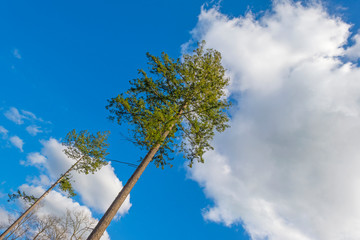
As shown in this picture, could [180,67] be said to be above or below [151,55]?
above

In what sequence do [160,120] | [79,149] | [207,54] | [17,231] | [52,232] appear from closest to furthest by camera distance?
[160,120]
[207,54]
[79,149]
[17,231]
[52,232]

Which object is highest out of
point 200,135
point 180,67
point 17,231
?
point 180,67

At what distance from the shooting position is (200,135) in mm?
8156

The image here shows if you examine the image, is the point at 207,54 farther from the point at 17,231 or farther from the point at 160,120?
the point at 17,231

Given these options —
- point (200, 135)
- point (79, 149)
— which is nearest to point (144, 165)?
point (200, 135)

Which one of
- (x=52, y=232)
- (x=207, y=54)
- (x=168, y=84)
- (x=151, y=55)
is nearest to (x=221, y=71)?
(x=207, y=54)

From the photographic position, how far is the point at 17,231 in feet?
63.2

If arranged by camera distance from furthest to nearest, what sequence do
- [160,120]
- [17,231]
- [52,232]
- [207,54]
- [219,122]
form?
[52,232]
[17,231]
[207,54]
[219,122]
[160,120]

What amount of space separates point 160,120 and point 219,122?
3494mm

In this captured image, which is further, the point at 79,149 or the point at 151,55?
the point at 79,149

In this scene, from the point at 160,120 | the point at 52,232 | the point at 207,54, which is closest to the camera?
the point at 160,120

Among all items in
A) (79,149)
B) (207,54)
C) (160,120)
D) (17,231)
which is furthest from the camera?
(17,231)

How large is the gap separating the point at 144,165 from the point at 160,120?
6.14ft

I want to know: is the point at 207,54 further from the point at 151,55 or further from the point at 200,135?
the point at 200,135
